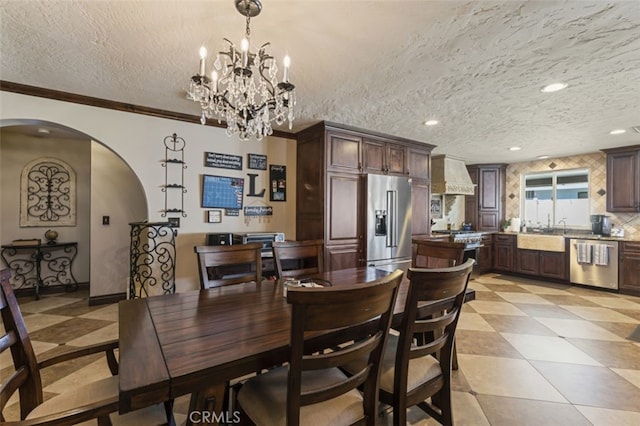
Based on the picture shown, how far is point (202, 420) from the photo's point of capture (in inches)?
38.2

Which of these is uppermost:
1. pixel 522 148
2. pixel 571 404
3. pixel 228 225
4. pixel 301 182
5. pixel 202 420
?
pixel 522 148

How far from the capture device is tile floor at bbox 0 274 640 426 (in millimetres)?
1832

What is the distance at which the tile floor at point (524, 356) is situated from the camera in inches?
72.1

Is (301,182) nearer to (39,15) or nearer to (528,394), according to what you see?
(39,15)

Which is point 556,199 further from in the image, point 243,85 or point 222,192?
point 243,85

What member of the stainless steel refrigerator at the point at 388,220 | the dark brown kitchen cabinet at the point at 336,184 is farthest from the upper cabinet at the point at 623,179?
the dark brown kitchen cabinet at the point at 336,184

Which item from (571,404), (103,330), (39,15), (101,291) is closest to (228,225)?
(103,330)

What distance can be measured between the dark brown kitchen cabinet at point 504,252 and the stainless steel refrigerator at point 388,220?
9.69 feet

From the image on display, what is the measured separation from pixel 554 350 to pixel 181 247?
3.96m

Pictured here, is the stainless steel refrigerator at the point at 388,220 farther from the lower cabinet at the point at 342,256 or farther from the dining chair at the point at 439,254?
the dining chair at the point at 439,254

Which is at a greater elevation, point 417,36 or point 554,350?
point 417,36

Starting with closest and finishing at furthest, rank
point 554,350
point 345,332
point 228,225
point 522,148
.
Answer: point 345,332 → point 554,350 → point 228,225 → point 522,148

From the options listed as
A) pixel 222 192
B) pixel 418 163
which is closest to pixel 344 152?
pixel 418 163

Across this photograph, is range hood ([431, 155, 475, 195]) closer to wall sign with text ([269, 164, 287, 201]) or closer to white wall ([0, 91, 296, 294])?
white wall ([0, 91, 296, 294])
